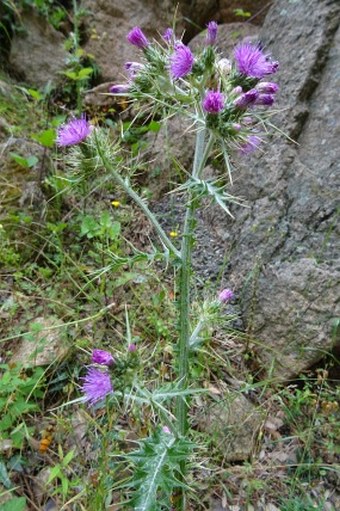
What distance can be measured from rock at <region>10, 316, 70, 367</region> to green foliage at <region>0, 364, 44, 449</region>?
117mm

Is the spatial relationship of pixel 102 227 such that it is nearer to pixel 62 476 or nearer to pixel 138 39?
pixel 138 39

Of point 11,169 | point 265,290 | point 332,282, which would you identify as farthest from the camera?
point 11,169

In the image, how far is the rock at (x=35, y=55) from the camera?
178 inches

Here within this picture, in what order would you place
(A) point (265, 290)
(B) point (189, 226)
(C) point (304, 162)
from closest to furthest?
(B) point (189, 226) < (A) point (265, 290) < (C) point (304, 162)

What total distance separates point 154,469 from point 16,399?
969 mm

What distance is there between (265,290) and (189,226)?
1.27 m

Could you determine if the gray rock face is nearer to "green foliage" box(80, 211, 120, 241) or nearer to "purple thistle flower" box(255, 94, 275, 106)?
"green foliage" box(80, 211, 120, 241)

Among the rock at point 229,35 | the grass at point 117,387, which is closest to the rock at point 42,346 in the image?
the grass at point 117,387

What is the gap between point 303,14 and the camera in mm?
3592

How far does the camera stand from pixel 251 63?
1832 millimetres

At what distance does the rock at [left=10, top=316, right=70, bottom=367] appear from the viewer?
2648 millimetres

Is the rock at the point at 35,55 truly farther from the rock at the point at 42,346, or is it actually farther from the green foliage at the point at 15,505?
the green foliage at the point at 15,505

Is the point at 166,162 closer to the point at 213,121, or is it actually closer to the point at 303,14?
the point at 303,14

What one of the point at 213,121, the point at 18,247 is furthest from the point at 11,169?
the point at 213,121
